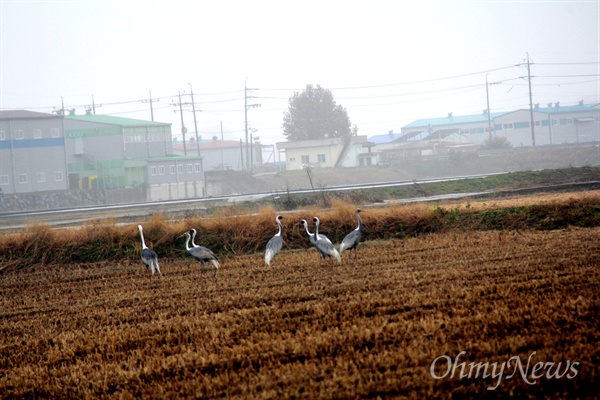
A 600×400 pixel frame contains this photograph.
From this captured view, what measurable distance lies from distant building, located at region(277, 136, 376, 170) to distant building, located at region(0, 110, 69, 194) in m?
31.5

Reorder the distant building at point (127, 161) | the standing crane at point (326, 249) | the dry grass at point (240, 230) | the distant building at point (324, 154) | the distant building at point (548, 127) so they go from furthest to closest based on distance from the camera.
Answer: the distant building at point (548, 127), the distant building at point (324, 154), the distant building at point (127, 161), the dry grass at point (240, 230), the standing crane at point (326, 249)

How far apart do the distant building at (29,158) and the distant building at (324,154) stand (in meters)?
31.5

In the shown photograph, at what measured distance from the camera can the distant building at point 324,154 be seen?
91.6 m

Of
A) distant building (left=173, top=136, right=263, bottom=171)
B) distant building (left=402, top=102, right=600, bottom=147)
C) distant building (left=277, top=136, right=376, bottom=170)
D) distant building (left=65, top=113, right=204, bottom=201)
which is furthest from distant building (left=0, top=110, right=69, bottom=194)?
distant building (left=402, top=102, right=600, bottom=147)

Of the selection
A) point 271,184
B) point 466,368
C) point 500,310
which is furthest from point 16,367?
point 271,184

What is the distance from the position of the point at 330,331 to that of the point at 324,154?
268 feet

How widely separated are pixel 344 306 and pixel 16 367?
5.05 meters

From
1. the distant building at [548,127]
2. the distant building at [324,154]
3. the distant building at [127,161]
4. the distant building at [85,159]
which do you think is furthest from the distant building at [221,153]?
the distant building at [85,159]

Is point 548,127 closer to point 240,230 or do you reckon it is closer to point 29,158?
point 29,158

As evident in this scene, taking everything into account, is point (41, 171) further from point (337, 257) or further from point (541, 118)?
point (541, 118)

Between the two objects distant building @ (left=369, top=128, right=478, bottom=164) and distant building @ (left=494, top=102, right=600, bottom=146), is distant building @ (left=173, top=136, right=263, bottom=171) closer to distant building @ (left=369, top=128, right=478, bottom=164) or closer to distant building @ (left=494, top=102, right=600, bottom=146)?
distant building @ (left=369, top=128, right=478, bottom=164)

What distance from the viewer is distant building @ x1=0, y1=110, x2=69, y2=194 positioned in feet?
223

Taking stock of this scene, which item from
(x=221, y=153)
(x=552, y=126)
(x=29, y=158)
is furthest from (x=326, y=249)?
(x=552, y=126)

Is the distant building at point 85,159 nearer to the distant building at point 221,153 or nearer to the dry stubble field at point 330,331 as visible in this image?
the distant building at point 221,153
